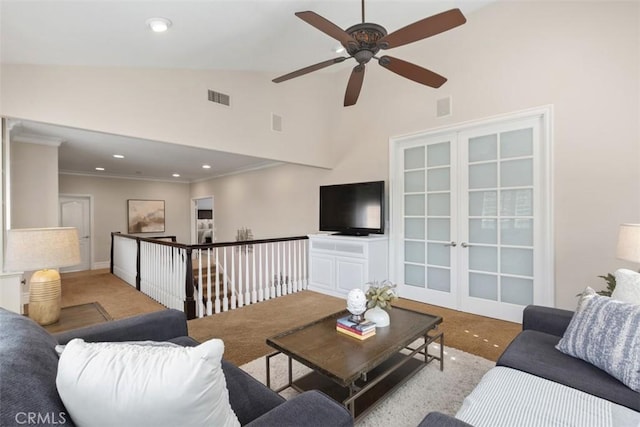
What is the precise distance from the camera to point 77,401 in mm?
793

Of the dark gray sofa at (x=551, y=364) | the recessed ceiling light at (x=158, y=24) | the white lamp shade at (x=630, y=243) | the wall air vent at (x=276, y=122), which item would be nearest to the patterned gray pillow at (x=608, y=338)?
the dark gray sofa at (x=551, y=364)

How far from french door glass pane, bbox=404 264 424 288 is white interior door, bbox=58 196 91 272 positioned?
295 inches

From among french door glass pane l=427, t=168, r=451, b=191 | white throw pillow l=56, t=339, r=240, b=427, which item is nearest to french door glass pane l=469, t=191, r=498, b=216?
french door glass pane l=427, t=168, r=451, b=191

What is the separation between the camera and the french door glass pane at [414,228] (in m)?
4.21

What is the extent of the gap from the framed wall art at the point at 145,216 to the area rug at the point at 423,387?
7108 millimetres

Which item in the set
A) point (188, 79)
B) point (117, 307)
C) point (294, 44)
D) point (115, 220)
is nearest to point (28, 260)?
point (188, 79)

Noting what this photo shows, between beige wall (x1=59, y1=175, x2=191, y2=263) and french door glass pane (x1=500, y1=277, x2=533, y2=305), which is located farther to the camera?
beige wall (x1=59, y1=175, x2=191, y2=263)

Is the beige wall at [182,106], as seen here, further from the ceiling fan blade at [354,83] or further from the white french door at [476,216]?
the ceiling fan blade at [354,83]

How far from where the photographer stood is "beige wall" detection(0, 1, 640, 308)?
Result: 2.73 meters

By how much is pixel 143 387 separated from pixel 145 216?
8535 mm

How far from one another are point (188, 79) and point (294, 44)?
1351mm

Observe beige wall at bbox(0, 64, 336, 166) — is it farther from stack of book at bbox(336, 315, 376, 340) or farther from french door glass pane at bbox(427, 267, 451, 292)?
stack of book at bbox(336, 315, 376, 340)

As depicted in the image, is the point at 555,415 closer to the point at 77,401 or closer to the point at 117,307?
the point at 77,401

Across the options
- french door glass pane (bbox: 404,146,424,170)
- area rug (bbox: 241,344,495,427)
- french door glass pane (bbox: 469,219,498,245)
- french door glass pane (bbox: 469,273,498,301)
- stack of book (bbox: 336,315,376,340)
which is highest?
french door glass pane (bbox: 404,146,424,170)
